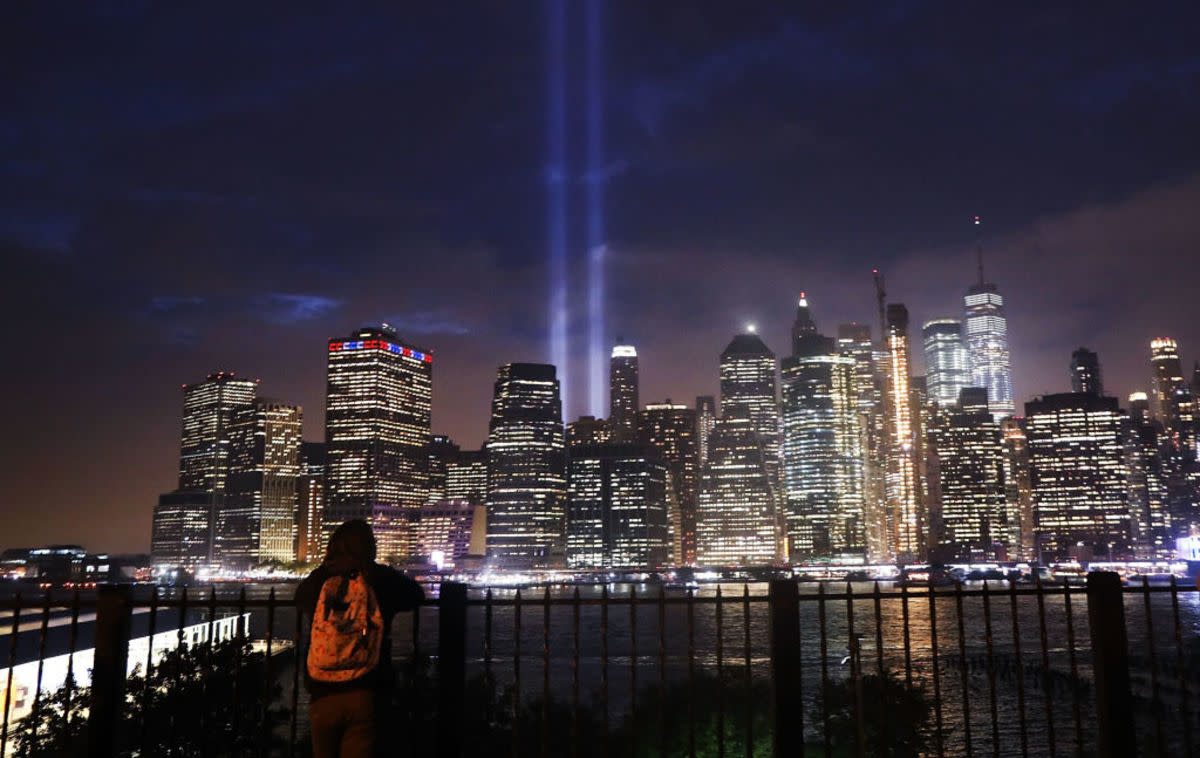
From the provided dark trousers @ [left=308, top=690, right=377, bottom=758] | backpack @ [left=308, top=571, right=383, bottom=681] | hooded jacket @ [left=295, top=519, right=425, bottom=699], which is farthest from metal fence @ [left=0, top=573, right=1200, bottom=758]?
dark trousers @ [left=308, top=690, right=377, bottom=758]

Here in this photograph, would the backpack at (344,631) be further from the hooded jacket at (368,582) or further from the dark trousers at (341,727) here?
the dark trousers at (341,727)

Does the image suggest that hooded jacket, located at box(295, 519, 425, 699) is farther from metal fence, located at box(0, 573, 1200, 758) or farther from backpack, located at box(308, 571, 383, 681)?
metal fence, located at box(0, 573, 1200, 758)

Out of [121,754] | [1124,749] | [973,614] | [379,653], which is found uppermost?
[379,653]

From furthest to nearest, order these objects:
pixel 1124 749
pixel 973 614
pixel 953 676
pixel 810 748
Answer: pixel 973 614
pixel 953 676
pixel 810 748
pixel 1124 749

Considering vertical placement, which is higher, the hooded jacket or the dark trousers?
the hooded jacket

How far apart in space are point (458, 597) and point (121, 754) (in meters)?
11.9

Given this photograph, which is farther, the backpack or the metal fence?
the metal fence

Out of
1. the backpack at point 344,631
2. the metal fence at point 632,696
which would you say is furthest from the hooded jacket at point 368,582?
the metal fence at point 632,696

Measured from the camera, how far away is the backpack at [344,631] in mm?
6719

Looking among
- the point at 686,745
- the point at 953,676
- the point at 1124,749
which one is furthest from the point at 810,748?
the point at 953,676

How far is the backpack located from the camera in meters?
6.72

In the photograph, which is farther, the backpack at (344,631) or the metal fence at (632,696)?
the metal fence at (632,696)

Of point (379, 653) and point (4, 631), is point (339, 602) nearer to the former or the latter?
point (379, 653)

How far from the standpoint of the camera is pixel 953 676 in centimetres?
4997
